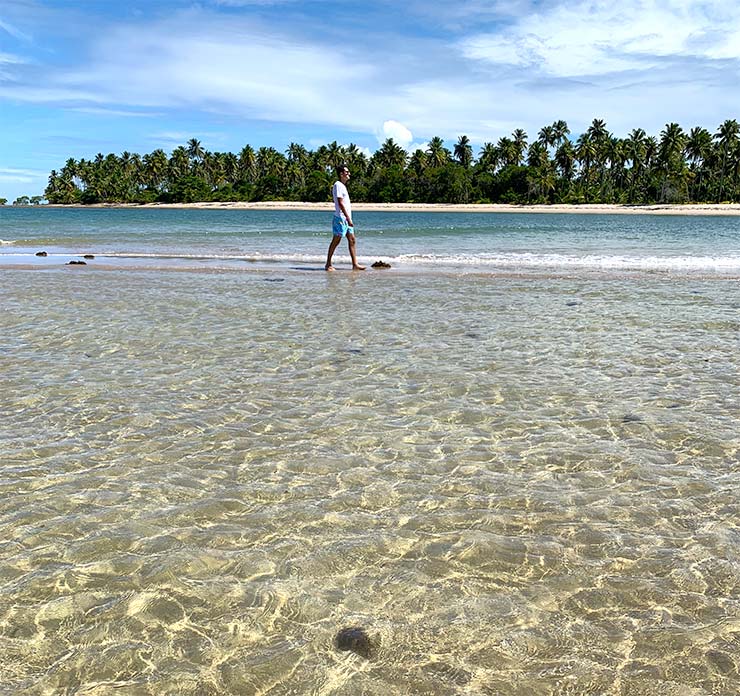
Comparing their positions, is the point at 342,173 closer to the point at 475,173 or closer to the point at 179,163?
the point at 475,173

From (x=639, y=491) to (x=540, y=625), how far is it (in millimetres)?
1700

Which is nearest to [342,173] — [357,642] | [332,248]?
[332,248]

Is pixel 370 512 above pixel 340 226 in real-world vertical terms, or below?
below

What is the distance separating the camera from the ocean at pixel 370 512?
Answer: 2885 mm

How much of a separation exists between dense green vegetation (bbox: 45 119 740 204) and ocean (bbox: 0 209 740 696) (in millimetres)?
133611

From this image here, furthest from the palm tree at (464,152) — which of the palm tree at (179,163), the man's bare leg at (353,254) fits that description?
the man's bare leg at (353,254)

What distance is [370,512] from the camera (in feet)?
13.7

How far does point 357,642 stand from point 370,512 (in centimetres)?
123

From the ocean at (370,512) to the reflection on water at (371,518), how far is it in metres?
0.02

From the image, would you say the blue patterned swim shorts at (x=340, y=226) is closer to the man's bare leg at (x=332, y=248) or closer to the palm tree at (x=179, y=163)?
the man's bare leg at (x=332, y=248)

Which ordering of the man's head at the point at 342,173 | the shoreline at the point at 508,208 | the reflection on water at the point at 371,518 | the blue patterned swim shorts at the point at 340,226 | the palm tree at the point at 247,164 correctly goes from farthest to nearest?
the palm tree at the point at 247,164 → the shoreline at the point at 508,208 → the blue patterned swim shorts at the point at 340,226 → the man's head at the point at 342,173 → the reflection on water at the point at 371,518

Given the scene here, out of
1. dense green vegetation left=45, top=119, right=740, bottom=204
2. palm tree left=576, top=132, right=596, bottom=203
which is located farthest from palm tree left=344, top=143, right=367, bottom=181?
palm tree left=576, top=132, right=596, bottom=203

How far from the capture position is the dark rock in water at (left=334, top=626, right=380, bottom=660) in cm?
293

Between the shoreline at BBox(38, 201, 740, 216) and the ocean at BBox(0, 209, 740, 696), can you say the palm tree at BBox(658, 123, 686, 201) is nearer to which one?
the shoreline at BBox(38, 201, 740, 216)
